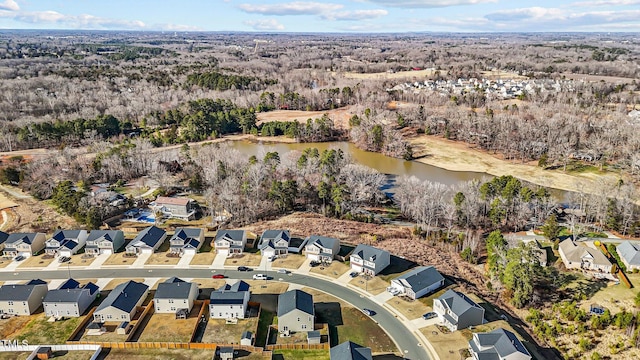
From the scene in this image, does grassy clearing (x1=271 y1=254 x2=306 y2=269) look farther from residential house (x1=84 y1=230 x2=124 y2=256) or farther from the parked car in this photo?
residential house (x1=84 y1=230 x2=124 y2=256)

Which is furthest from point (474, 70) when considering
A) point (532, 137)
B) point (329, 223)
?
point (329, 223)

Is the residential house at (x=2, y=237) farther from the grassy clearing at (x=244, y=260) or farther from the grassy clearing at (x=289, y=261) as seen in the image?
the grassy clearing at (x=289, y=261)

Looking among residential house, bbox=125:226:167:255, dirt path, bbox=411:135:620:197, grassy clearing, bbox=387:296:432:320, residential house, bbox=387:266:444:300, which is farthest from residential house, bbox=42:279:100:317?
dirt path, bbox=411:135:620:197

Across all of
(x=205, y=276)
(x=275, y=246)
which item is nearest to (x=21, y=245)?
(x=205, y=276)

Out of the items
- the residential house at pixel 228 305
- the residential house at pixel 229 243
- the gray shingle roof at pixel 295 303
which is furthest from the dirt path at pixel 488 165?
the residential house at pixel 228 305

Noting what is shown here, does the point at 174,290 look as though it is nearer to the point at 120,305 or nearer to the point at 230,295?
the point at 120,305

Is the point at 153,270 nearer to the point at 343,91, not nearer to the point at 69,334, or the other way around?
the point at 69,334

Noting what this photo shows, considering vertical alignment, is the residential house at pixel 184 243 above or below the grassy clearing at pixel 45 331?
above
